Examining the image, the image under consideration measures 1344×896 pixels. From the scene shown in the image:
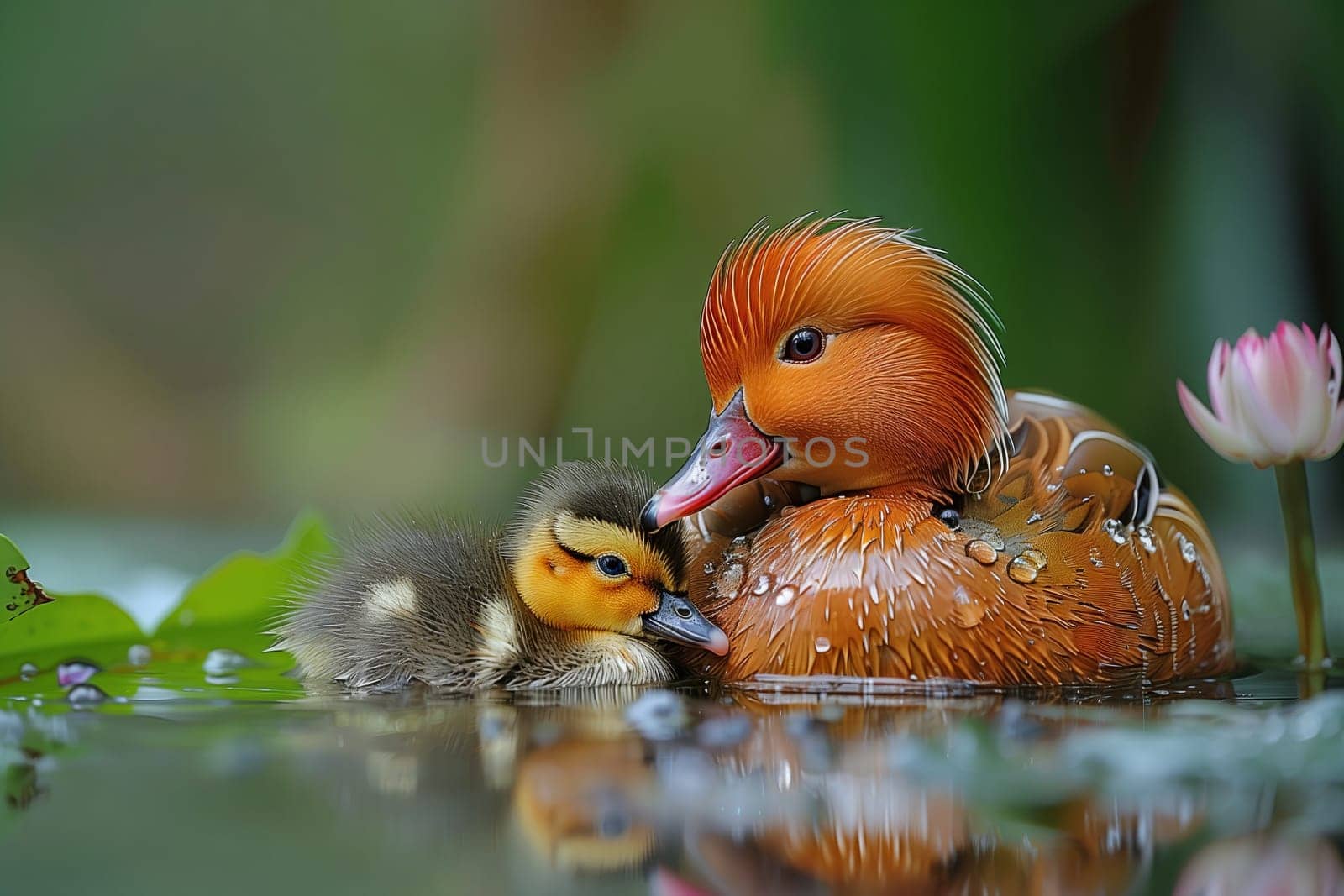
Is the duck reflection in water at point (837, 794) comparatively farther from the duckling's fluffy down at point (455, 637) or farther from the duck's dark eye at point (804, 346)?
the duck's dark eye at point (804, 346)

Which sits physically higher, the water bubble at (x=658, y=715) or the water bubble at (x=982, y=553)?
the water bubble at (x=982, y=553)

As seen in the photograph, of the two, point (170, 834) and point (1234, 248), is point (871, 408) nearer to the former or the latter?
point (170, 834)

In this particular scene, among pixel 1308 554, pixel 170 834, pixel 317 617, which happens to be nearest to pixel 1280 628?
pixel 1308 554

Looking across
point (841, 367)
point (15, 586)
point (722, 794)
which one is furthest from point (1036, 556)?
point (15, 586)

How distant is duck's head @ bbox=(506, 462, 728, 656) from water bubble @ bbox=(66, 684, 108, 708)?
392 mm

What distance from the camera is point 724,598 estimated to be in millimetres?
1284

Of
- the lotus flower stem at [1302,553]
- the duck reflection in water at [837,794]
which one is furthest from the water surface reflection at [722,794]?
the lotus flower stem at [1302,553]

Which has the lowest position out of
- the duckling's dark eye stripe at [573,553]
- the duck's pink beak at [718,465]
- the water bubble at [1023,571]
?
the water bubble at [1023,571]

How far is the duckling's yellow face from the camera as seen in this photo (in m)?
1.26

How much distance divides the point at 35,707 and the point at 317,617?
28 cm

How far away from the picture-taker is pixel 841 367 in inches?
50.1

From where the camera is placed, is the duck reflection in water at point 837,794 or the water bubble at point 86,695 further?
the water bubble at point 86,695

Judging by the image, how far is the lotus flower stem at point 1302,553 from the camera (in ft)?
4.37

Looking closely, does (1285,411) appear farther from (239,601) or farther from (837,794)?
(239,601)
